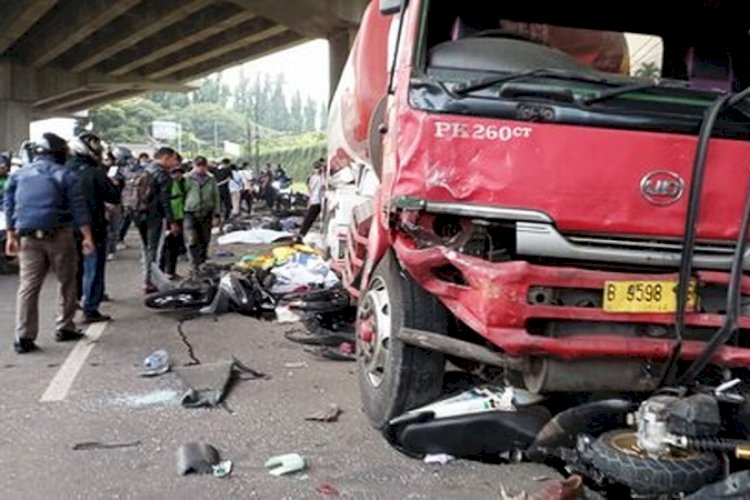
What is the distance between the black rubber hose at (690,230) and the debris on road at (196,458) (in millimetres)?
2318

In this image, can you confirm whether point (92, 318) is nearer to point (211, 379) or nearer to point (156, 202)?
point (156, 202)

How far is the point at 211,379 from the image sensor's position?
592cm

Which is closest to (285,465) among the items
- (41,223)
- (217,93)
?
(41,223)

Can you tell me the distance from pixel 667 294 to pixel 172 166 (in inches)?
325

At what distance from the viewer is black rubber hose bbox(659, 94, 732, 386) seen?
12.2 feet

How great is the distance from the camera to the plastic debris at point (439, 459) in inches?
173

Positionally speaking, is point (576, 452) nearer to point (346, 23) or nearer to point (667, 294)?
point (667, 294)

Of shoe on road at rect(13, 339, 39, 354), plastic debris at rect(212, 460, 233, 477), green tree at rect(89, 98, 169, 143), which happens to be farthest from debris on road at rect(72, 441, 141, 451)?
green tree at rect(89, 98, 169, 143)

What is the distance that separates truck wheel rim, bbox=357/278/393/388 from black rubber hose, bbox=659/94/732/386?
4.78 feet

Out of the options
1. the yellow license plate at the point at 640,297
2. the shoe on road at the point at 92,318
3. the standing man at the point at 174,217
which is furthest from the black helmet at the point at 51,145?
the yellow license plate at the point at 640,297

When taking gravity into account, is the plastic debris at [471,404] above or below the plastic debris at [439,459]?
above

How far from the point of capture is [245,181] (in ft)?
89.8

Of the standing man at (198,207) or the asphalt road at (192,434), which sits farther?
the standing man at (198,207)

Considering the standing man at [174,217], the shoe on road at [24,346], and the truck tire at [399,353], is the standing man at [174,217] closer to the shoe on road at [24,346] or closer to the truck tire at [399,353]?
the shoe on road at [24,346]
